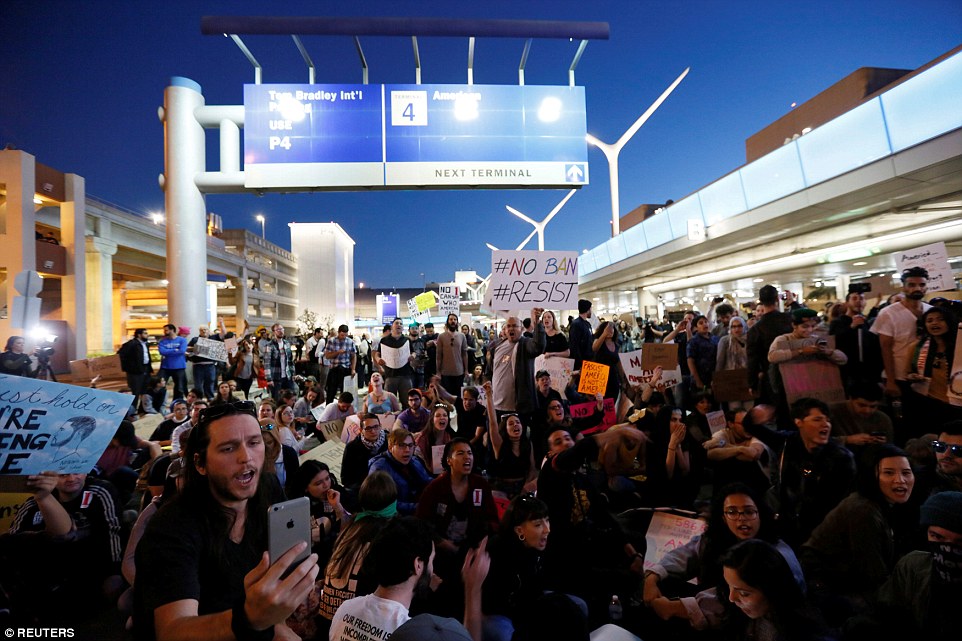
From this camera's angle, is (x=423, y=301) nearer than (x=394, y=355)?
No

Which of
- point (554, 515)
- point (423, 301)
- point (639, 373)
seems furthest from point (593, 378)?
point (423, 301)

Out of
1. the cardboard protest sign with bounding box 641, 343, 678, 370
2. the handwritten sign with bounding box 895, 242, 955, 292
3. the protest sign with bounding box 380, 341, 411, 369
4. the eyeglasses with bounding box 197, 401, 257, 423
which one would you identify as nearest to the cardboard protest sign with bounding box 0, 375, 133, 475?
the eyeglasses with bounding box 197, 401, 257, 423

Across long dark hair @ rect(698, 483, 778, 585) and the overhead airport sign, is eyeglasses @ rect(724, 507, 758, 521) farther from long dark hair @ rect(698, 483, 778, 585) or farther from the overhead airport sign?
the overhead airport sign

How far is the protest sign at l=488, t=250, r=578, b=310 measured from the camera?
22.2 ft

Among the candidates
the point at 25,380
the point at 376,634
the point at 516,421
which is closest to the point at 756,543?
the point at 376,634

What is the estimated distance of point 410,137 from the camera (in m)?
12.0

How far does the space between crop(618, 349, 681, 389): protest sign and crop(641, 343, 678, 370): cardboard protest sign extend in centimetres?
11

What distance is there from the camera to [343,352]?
1109 centimetres

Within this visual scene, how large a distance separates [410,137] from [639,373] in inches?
327

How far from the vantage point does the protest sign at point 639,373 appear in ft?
21.6

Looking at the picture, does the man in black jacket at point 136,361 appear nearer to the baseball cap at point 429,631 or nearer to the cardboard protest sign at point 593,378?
the cardboard protest sign at point 593,378

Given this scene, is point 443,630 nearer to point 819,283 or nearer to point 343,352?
point 343,352

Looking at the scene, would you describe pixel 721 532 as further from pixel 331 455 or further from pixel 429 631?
pixel 331 455

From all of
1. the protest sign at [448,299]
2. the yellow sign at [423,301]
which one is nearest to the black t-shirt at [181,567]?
the protest sign at [448,299]
